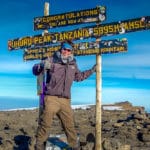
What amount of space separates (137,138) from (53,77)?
396 cm

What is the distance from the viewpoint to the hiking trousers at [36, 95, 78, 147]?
13.6 m

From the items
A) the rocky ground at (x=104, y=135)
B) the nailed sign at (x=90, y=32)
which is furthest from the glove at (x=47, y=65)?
the rocky ground at (x=104, y=135)

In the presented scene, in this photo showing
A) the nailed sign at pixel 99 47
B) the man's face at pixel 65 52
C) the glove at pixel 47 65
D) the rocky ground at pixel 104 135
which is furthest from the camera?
the rocky ground at pixel 104 135

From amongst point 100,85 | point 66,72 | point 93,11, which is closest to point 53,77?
point 66,72

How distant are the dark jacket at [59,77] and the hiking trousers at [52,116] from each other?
0.59 ft

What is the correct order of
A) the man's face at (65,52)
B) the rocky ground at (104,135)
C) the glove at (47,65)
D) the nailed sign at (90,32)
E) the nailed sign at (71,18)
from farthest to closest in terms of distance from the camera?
1. the rocky ground at (104,135)
2. the nailed sign at (71,18)
3. the nailed sign at (90,32)
4. the man's face at (65,52)
5. the glove at (47,65)

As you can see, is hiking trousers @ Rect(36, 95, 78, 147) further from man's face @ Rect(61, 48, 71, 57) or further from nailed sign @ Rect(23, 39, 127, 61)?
nailed sign @ Rect(23, 39, 127, 61)

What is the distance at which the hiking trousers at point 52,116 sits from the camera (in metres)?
13.6

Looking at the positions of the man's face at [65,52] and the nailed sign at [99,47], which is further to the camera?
the nailed sign at [99,47]

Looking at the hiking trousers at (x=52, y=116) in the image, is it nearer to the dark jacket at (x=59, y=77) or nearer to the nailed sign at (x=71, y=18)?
the dark jacket at (x=59, y=77)

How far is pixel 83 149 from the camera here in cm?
1427

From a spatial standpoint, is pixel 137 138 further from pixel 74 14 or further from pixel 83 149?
pixel 74 14

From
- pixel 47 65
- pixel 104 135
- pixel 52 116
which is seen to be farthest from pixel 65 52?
pixel 104 135

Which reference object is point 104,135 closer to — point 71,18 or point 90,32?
point 90,32
